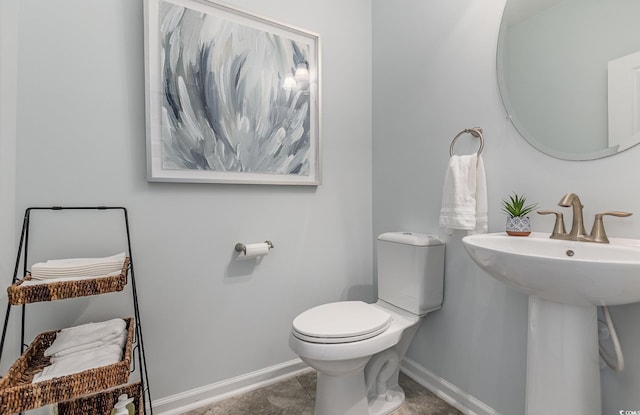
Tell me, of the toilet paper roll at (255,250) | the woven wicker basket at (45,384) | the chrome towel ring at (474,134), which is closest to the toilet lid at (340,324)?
the toilet paper roll at (255,250)

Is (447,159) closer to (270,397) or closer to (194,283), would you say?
(194,283)

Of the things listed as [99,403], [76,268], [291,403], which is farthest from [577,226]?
[99,403]

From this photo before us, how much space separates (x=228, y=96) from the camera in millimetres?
1520

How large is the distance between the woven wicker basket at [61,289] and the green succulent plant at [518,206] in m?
1.42

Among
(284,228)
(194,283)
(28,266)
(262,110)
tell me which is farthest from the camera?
(284,228)

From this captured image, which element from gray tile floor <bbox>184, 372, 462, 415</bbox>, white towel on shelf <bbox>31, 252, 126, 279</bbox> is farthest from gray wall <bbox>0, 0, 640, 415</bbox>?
white towel on shelf <bbox>31, 252, 126, 279</bbox>

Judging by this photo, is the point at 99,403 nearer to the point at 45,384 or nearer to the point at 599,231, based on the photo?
the point at 45,384

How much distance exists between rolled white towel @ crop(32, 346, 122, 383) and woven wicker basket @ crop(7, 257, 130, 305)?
22 centimetres

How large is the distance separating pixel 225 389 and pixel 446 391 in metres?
1.11

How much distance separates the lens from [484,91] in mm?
1353

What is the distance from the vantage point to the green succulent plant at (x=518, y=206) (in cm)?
117

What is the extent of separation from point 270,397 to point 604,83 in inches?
75.1

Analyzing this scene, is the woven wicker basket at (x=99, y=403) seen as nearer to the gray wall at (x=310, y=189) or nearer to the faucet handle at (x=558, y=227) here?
the gray wall at (x=310, y=189)

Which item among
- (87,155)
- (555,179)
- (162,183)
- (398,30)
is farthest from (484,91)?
(87,155)
